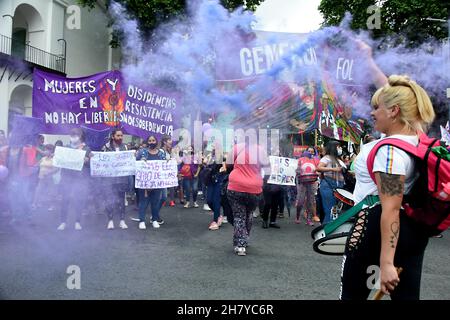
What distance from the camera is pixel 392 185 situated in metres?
1.69

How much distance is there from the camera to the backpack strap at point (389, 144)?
1.71 meters

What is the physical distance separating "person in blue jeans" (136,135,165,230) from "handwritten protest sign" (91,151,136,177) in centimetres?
33

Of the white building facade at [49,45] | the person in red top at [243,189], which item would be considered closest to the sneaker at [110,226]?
the person in red top at [243,189]

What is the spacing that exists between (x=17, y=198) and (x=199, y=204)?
5171 mm

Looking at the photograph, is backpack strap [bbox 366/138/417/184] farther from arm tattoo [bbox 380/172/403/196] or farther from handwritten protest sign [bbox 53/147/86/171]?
handwritten protest sign [bbox 53/147/86/171]

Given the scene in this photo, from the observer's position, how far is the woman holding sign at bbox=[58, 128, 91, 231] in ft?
22.0

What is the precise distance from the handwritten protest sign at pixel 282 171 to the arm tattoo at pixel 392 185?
6199mm

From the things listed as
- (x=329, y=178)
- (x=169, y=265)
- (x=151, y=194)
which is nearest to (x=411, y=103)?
(x=169, y=265)

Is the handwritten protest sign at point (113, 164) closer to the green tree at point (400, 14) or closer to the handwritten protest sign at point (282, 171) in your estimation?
the handwritten protest sign at point (282, 171)

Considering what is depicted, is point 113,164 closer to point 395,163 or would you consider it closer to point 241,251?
point 241,251

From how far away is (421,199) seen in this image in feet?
5.73

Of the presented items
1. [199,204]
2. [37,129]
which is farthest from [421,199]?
[199,204]

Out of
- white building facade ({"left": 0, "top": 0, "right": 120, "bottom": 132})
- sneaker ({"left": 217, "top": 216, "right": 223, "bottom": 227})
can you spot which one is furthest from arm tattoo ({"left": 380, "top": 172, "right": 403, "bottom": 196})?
white building facade ({"left": 0, "top": 0, "right": 120, "bottom": 132})

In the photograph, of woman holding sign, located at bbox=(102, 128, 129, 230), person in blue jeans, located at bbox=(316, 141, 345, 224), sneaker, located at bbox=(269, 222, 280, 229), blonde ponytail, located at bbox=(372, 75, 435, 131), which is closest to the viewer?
blonde ponytail, located at bbox=(372, 75, 435, 131)
